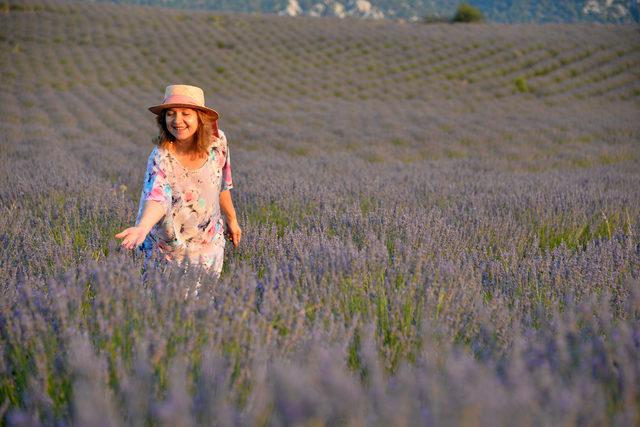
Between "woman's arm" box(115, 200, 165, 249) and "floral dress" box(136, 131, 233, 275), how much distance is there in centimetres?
20

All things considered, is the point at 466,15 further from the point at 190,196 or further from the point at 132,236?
the point at 132,236

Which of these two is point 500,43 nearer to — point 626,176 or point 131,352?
point 626,176

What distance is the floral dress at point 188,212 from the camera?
2576 mm

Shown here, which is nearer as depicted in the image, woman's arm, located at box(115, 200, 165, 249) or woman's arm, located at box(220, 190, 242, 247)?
woman's arm, located at box(115, 200, 165, 249)

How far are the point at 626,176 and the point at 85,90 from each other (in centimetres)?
1594

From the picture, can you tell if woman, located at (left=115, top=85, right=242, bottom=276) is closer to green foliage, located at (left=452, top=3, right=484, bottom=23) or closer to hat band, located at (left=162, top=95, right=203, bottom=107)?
hat band, located at (left=162, top=95, right=203, bottom=107)

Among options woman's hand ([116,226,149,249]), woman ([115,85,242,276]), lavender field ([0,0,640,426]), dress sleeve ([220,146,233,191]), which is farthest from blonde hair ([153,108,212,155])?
woman's hand ([116,226,149,249])

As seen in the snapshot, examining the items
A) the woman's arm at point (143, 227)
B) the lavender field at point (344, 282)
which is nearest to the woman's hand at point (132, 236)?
the woman's arm at point (143, 227)

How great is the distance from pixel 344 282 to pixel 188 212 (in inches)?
45.7

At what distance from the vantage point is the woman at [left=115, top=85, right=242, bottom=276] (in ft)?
8.25

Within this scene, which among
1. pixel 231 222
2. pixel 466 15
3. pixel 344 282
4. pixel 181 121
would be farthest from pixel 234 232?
pixel 466 15

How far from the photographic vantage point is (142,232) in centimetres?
192

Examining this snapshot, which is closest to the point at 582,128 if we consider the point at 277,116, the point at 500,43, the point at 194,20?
the point at 277,116

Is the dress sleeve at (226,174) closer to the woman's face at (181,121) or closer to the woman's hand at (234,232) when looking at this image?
the woman's hand at (234,232)
